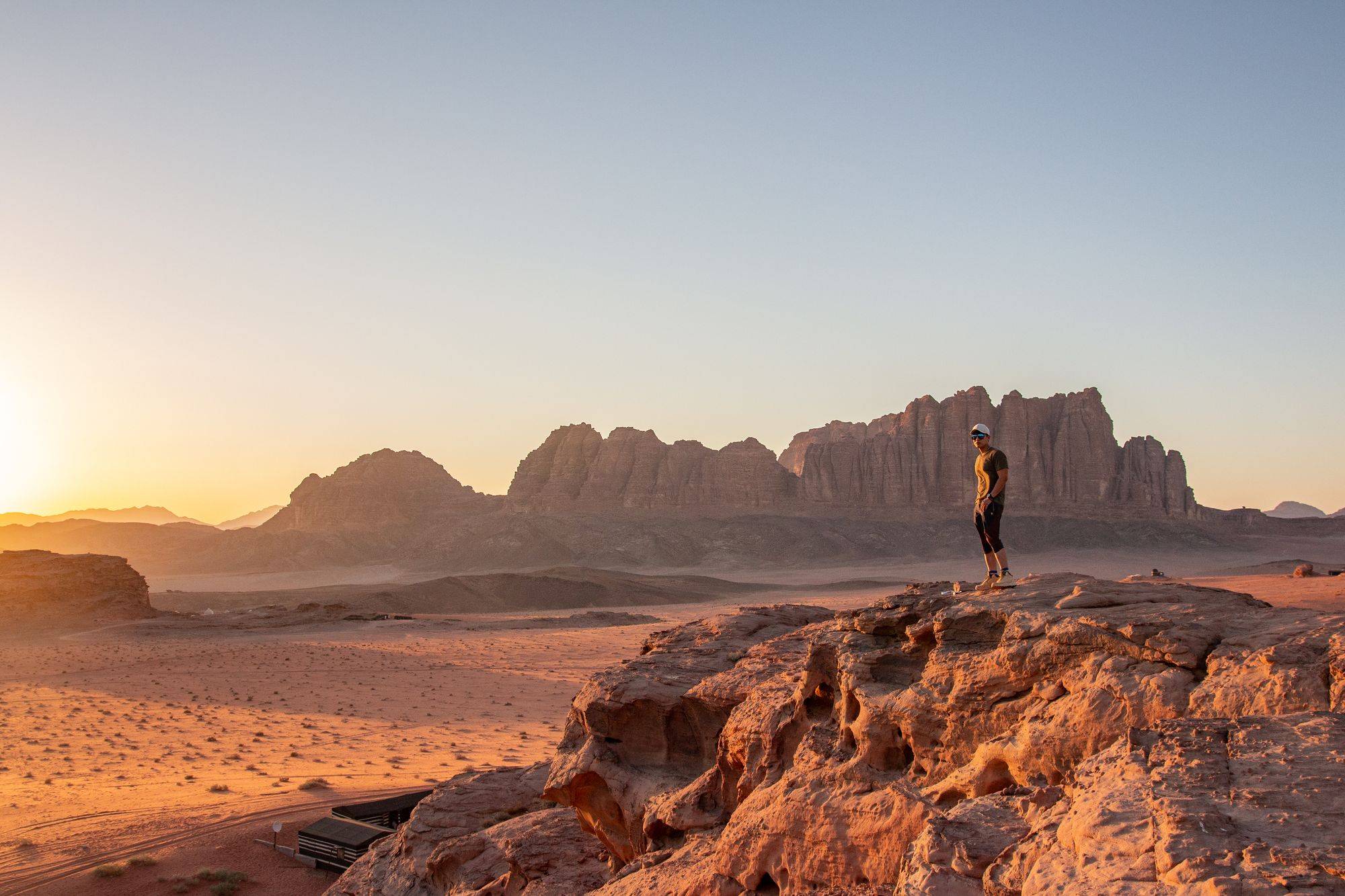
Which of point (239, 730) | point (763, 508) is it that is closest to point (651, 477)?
point (763, 508)

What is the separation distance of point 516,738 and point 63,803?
7712 millimetres

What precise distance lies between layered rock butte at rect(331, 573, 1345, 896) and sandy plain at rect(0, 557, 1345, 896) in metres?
5.38

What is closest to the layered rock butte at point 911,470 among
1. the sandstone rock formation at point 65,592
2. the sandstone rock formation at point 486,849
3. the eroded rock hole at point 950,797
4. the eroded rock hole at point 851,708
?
the sandstone rock formation at point 65,592

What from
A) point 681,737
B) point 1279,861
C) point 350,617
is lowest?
point 350,617

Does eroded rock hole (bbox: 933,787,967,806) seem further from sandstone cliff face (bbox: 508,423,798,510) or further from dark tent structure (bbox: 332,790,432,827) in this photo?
sandstone cliff face (bbox: 508,423,798,510)

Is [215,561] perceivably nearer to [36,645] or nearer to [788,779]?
[36,645]

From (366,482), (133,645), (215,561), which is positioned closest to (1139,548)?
(133,645)

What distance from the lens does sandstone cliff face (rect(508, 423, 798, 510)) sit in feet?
351

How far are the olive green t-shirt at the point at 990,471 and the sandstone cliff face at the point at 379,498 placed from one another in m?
110

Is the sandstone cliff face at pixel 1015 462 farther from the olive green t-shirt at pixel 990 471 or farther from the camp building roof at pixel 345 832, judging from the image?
the olive green t-shirt at pixel 990 471

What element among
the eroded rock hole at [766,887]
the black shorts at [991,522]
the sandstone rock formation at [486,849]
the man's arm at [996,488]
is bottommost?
the sandstone rock formation at [486,849]

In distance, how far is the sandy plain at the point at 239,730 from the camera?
1212 cm

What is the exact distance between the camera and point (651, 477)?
109750mm

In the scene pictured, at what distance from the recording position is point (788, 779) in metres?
5.47
